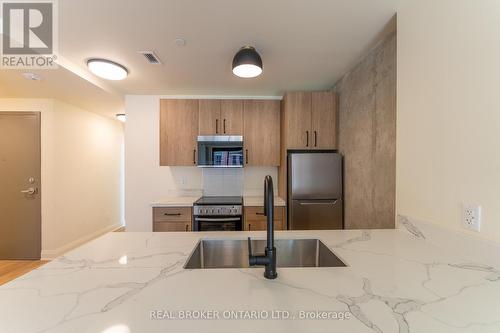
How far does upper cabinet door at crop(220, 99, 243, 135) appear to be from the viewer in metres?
3.11

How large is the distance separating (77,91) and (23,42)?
3.74ft

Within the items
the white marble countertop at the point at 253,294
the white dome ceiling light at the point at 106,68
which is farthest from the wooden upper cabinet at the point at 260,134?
the white marble countertop at the point at 253,294

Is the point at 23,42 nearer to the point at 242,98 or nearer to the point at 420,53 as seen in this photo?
the point at 242,98

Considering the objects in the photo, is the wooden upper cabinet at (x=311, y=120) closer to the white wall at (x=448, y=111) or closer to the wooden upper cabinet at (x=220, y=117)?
the wooden upper cabinet at (x=220, y=117)

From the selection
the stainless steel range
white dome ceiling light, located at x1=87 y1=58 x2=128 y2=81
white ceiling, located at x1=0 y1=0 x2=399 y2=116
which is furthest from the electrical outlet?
white dome ceiling light, located at x1=87 y1=58 x2=128 y2=81

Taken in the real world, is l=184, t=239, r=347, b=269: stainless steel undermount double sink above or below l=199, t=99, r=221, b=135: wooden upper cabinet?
below

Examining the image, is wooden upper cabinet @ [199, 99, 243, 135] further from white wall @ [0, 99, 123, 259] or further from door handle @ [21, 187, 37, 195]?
door handle @ [21, 187, 37, 195]

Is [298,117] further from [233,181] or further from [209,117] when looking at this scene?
[233,181]

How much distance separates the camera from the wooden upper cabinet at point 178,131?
3.09 meters

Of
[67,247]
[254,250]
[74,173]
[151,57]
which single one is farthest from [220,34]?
[67,247]

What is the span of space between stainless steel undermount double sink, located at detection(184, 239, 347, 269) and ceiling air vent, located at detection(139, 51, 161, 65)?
70.1 inches

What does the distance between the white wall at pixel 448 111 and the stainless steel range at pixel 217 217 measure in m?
1.74

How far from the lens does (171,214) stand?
2.78 m

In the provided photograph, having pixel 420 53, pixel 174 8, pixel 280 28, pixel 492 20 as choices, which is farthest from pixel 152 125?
pixel 492 20
